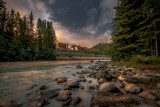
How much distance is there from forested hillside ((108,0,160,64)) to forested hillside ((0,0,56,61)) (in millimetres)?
25503

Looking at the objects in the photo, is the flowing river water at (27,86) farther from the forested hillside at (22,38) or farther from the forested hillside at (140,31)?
the forested hillside at (22,38)

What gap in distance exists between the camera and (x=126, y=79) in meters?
4.00

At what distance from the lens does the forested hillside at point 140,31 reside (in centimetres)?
704

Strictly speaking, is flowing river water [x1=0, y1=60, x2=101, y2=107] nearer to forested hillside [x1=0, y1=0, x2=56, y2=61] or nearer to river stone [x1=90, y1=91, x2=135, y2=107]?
river stone [x1=90, y1=91, x2=135, y2=107]

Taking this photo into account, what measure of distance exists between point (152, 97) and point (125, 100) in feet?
3.19

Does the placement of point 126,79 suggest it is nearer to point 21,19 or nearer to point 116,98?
point 116,98

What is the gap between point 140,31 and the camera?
764 cm

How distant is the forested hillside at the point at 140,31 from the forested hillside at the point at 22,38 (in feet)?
83.7

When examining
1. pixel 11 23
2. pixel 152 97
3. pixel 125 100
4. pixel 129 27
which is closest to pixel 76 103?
pixel 125 100

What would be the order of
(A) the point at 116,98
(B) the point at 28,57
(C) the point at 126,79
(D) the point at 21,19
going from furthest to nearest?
(D) the point at 21,19 < (B) the point at 28,57 < (C) the point at 126,79 < (A) the point at 116,98

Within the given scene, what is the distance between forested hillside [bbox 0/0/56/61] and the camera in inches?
773

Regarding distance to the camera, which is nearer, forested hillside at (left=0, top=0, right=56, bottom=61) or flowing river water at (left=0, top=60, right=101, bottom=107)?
flowing river water at (left=0, top=60, right=101, bottom=107)

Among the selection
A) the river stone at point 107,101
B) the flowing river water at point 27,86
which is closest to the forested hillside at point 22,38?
the flowing river water at point 27,86

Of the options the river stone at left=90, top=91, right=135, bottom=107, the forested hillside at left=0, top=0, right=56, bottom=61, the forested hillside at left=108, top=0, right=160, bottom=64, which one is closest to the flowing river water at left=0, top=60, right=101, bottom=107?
the river stone at left=90, top=91, right=135, bottom=107
